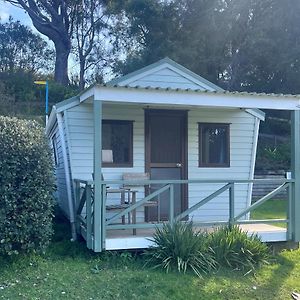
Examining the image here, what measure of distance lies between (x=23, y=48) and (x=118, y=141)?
816 inches

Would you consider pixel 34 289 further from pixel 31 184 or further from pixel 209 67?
pixel 209 67

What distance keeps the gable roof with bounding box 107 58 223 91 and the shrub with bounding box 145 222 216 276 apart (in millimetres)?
3329

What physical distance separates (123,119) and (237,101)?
7.45ft

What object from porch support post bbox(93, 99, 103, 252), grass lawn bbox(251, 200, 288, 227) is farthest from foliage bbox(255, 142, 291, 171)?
porch support post bbox(93, 99, 103, 252)

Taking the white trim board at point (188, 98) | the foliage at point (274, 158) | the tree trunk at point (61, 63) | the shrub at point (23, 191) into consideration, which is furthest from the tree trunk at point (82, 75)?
the shrub at point (23, 191)

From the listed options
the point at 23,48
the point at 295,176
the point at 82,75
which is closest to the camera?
the point at 295,176

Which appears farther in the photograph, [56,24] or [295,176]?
[56,24]

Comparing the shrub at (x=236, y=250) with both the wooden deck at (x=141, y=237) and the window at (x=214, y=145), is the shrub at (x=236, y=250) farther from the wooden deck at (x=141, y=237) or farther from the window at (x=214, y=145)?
the window at (x=214, y=145)

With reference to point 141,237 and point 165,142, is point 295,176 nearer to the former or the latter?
point 165,142

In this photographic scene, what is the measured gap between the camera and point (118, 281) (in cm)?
605

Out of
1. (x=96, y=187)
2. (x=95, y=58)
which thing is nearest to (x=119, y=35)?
(x=95, y=58)

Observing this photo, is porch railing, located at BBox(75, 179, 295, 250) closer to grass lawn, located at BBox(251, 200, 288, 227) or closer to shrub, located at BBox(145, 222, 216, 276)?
shrub, located at BBox(145, 222, 216, 276)

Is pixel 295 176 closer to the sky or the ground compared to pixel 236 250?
closer to the sky

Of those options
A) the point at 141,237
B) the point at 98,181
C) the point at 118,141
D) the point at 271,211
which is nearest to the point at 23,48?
the point at 271,211
